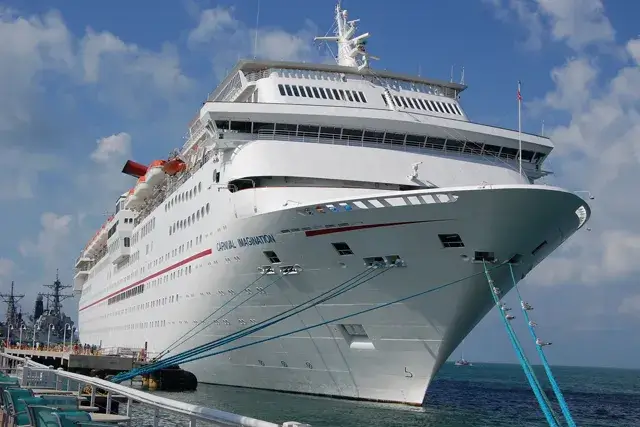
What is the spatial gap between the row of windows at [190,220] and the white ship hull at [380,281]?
152cm

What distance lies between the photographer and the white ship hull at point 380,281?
17734 mm

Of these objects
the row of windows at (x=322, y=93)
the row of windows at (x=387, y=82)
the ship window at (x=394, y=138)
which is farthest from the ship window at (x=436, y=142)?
the row of windows at (x=387, y=82)

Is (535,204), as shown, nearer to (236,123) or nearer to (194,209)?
(236,123)

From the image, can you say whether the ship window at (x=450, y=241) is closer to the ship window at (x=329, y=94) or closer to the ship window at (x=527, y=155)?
the ship window at (x=527, y=155)

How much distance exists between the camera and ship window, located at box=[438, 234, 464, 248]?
18016 millimetres

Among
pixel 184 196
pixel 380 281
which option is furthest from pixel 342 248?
pixel 184 196

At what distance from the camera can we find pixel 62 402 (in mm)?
9227

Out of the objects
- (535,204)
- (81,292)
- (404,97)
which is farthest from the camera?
(81,292)

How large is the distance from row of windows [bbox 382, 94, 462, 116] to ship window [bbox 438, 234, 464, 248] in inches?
348

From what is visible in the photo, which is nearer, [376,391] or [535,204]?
[535,204]

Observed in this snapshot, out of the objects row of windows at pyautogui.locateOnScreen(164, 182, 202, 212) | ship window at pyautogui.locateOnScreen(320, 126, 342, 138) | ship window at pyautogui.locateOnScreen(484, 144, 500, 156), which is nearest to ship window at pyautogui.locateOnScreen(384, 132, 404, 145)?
ship window at pyautogui.locateOnScreen(320, 126, 342, 138)

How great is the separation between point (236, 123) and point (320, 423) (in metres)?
9.96

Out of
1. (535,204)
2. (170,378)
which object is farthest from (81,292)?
(535,204)

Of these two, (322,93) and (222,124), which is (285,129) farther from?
(322,93)
